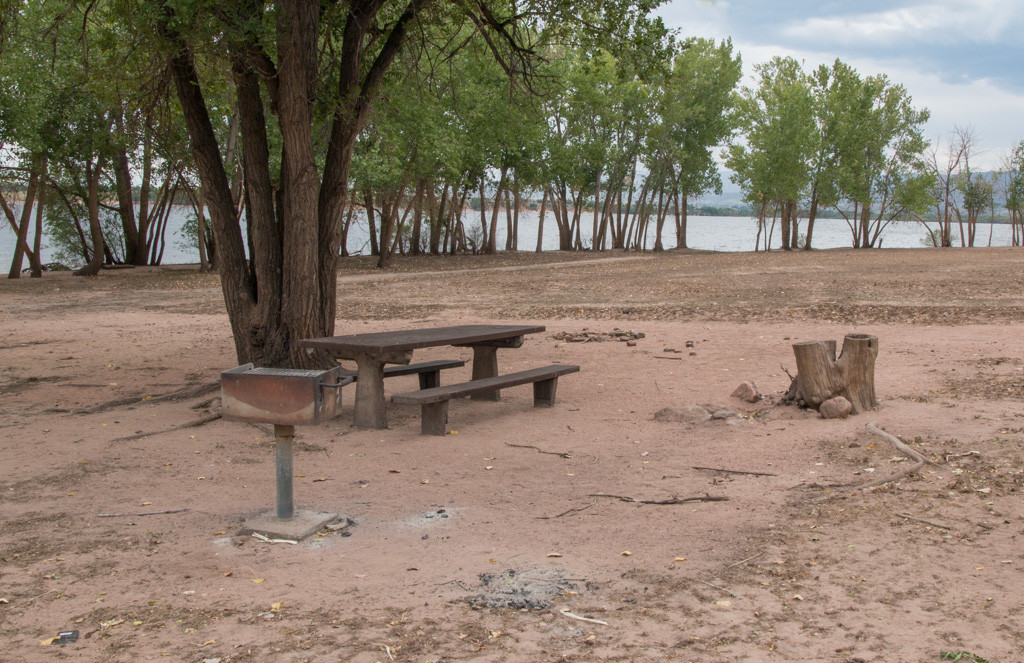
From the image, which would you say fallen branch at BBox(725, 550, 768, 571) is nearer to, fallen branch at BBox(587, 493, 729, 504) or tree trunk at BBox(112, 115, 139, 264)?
fallen branch at BBox(587, 493, 729, 504)

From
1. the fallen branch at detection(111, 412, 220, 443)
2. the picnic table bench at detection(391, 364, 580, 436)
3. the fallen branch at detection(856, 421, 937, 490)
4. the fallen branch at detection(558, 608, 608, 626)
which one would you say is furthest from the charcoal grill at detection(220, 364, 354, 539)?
the fallen branch at detection(856, 421, 937, 490)

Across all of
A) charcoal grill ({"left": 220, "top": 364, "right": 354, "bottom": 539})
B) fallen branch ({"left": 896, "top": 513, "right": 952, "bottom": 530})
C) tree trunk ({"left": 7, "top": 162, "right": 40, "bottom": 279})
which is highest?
tree trunk ({"left": 7, "top": 162, "right": 40, "bottom": 279})

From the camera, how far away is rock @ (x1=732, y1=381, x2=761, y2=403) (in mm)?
7621

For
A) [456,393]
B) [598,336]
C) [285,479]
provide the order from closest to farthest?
[285,479] < [456,393] < [598,336]

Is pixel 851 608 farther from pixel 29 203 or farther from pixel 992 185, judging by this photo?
pixel 992 185

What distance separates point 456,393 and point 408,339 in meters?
0.61

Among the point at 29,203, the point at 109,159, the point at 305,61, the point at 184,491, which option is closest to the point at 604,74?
the point at 109,159

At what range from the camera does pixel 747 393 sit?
7.68 m

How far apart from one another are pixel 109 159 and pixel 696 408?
22200mm

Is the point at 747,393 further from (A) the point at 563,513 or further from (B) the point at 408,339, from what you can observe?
(A) the point at 563,513

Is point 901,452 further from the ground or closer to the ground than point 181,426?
further from the ground

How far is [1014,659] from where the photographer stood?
125 inches

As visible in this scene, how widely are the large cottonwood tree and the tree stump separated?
13.5ft

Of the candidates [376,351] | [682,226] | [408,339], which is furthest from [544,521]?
[682,226]
